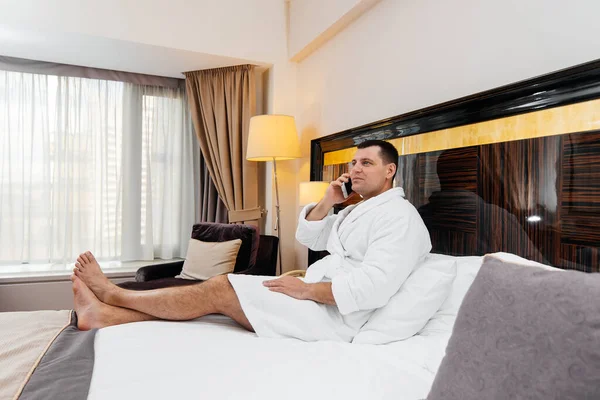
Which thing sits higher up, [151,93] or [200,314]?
[151,93]

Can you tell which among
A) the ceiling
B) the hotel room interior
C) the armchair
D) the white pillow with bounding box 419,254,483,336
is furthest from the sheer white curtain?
the white pillow with bounding box 419,254,483,336

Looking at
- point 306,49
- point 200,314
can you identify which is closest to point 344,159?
point 306,49

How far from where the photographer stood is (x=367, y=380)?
3.51ft

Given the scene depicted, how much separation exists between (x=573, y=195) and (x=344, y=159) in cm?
152

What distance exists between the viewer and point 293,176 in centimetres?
369

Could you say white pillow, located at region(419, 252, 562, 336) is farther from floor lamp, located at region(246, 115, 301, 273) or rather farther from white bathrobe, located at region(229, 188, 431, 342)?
floor lamp, located at region(246, 115, 301, 273)

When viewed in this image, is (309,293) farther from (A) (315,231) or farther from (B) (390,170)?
(B) (390,170)

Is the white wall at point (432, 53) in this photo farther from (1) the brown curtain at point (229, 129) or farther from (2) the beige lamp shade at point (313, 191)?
(1) the brown curtain at point (229, 129)

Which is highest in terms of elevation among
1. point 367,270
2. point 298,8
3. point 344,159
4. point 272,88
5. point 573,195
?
point 298,8

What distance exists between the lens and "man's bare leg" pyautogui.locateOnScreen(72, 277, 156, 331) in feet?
5.18

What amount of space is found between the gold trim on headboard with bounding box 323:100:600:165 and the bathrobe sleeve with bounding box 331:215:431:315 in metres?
0.45

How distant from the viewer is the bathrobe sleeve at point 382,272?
5.17 ft

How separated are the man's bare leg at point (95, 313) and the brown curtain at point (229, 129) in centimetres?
199

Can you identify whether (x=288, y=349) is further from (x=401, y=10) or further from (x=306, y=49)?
(x=306, y=49)
